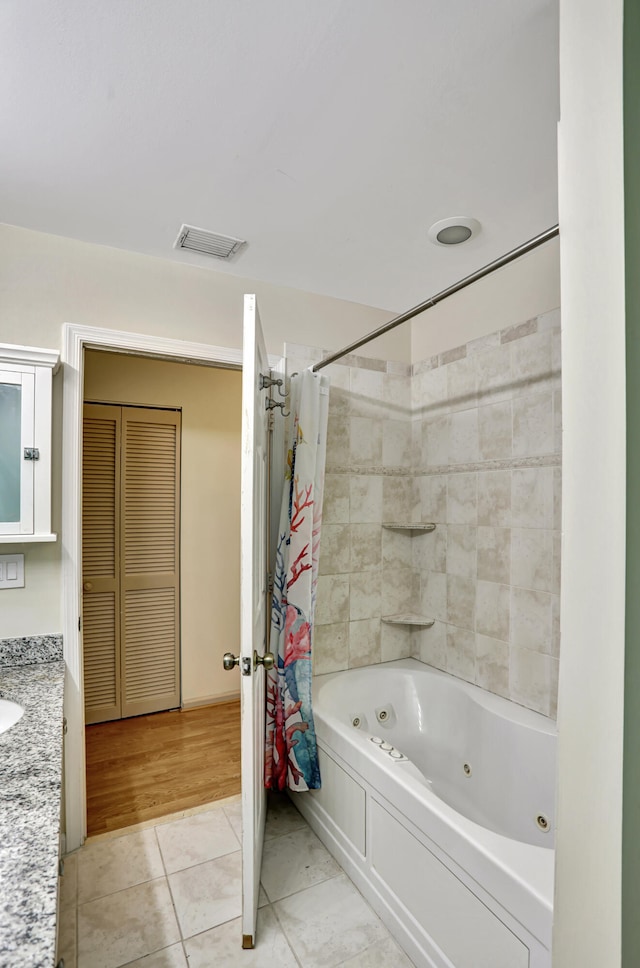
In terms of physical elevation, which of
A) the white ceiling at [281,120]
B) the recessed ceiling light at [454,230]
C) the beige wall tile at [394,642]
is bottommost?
the beige wall tile at [394,642]

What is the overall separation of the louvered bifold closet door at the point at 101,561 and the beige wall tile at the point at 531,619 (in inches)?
95.1

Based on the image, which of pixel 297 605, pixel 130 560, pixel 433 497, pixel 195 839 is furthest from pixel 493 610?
pixel 130 560

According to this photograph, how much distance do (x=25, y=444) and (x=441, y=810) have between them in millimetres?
1777

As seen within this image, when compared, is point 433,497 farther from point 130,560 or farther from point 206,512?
point 130,560

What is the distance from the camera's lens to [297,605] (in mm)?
2162

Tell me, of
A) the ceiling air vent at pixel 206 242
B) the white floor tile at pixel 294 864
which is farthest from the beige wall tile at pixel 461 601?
the ceiling air vent at pixel 206 242

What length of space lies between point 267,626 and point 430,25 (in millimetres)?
2120

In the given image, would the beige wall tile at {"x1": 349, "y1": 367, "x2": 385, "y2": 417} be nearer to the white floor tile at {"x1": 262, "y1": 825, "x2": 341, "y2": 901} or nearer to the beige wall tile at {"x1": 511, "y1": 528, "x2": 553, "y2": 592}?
the beige wall tile at {"x1": 511, "y1": 528, "x2": 553, "y2": 592}

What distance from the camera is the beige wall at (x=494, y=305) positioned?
77.9 inches

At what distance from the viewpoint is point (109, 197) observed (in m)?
1.69

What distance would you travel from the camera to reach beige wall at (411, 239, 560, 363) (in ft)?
6.49

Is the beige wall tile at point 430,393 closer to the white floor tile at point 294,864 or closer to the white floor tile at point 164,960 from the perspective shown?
the white floor tile at point 294,864

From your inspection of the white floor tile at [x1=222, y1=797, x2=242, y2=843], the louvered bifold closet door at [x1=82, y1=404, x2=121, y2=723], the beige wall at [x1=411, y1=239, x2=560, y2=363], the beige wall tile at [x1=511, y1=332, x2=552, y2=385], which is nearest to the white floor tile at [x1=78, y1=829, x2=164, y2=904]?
the white floor tile at [x1=222, y1=797, x2=242, y2=843]

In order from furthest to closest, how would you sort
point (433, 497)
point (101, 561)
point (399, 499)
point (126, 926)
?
point (101, 561)
point (399, 499)
point (433, 497)
point (126, 926)
